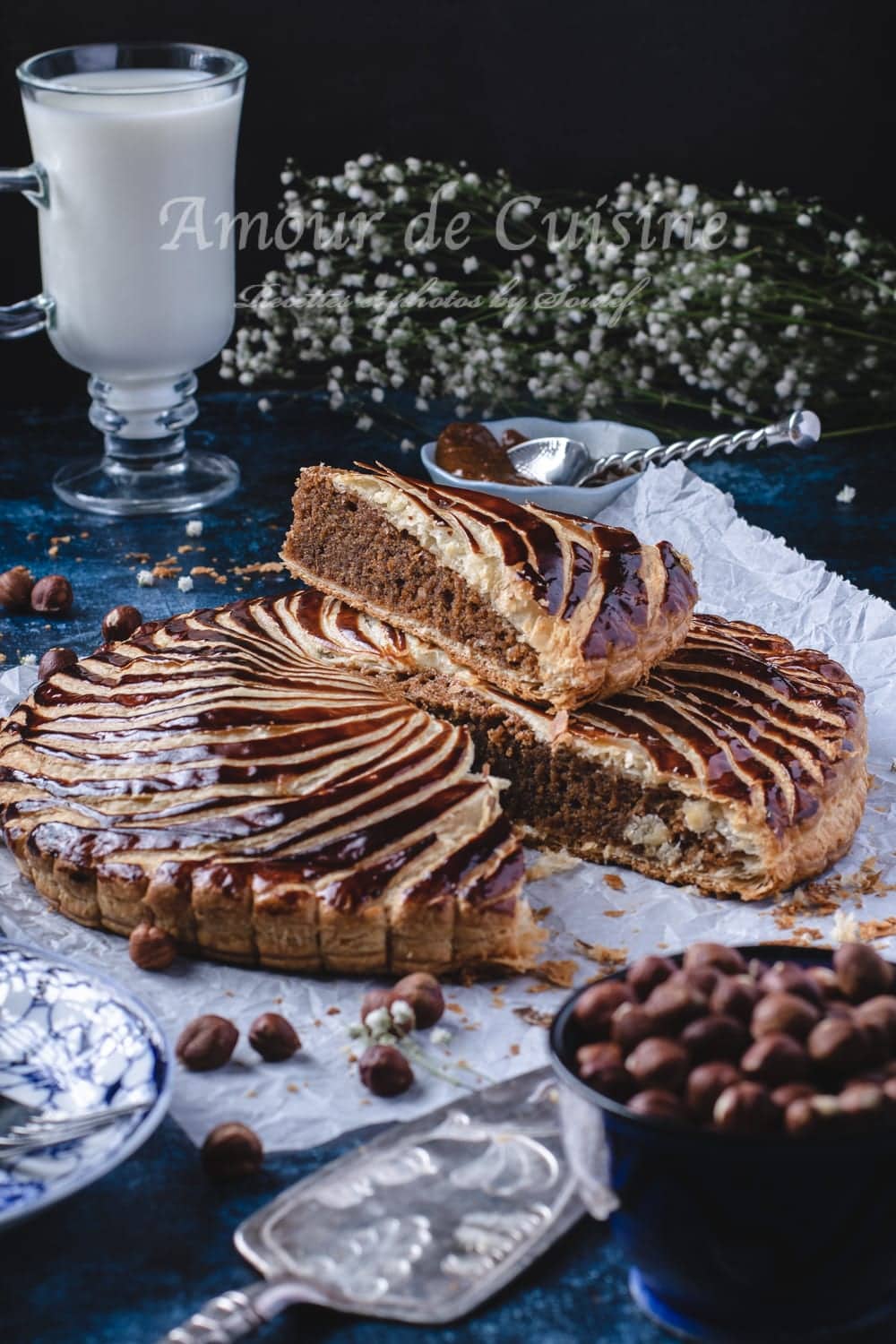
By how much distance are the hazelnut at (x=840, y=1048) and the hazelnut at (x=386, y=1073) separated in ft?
3.18

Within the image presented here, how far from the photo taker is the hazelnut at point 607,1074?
7.94ft

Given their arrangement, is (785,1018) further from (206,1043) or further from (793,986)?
(206,1043)

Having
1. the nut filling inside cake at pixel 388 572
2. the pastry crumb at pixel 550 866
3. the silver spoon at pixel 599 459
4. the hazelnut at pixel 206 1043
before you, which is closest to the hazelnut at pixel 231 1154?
the hazelnut at pixel 206 1043

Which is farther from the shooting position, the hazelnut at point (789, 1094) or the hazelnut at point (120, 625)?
the hazelnut at point (120, 625)

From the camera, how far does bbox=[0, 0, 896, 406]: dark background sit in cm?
680

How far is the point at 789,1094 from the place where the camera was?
7.61 ft

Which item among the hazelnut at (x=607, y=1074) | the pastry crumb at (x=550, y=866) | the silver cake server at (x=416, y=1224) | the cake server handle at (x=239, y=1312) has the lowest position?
the pastry crumb at (x=550, y=866)

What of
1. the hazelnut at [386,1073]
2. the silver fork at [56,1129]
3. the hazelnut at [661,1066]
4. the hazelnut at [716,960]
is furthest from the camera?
the hazelnut at [386,1073]

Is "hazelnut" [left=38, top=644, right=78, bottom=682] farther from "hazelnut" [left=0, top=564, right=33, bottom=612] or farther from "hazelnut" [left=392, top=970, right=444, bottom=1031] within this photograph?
"hazelnut" [left=392, top=970, right=444, bottom=1031]

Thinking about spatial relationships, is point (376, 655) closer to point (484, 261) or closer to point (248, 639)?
point (248, 639)

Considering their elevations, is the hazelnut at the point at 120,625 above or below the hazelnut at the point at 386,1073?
below

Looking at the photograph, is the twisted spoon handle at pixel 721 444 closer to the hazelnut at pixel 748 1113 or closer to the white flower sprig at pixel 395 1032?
the white flower sprig at pixel 395 1032

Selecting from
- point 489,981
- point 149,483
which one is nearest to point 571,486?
point 149,483

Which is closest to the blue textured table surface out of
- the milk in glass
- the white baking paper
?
the white baking paper
